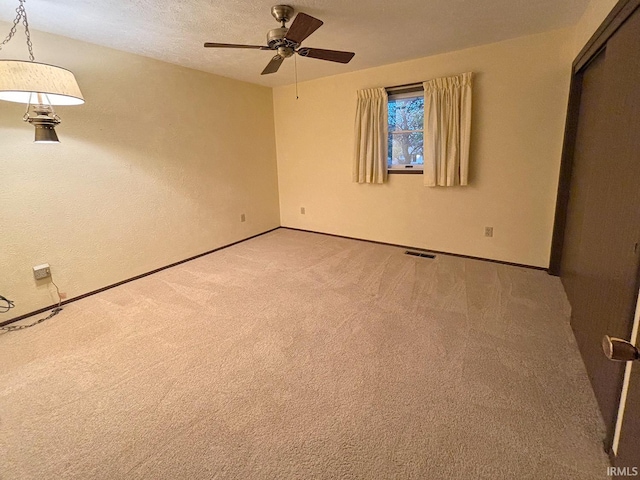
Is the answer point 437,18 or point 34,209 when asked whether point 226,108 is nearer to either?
point 34,209

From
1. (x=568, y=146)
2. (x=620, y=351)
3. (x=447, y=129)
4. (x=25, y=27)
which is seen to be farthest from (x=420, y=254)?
(x=25, y=27)

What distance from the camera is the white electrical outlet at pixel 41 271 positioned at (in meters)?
2.54

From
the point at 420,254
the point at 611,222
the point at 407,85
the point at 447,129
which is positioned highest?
the point at 407,85

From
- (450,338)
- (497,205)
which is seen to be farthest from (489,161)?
(450,338)

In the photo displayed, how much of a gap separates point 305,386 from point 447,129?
9.94 feet

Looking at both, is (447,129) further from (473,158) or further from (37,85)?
(37,85)

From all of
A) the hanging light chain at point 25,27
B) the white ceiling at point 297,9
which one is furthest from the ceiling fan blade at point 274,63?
the hanging light chain at point 25,27

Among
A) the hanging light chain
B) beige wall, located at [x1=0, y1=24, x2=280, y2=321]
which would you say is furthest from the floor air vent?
the hanging light chain

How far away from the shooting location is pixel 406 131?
12.5ft

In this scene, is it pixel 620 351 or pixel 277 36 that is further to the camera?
pixel 277 36

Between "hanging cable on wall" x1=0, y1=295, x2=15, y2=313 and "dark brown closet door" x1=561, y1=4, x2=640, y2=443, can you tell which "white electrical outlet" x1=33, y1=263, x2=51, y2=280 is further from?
"dark brown closet door" x1=561, y1=4, x2=640, y2=443

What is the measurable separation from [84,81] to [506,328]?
3993 millimetres

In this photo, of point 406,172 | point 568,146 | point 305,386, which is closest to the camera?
point 305,386

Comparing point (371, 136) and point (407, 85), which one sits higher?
point (407, 85)
